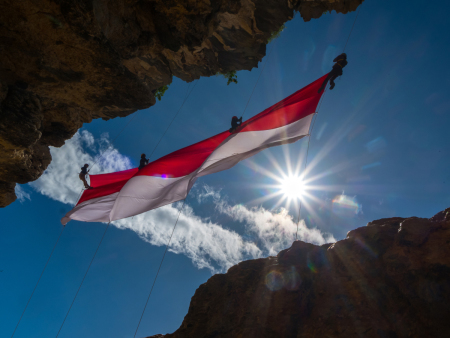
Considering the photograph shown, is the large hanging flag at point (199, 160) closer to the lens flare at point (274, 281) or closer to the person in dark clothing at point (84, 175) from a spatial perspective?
the person in dark clothing at point (84, 175)

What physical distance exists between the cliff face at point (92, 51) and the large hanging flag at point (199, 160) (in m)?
2.86

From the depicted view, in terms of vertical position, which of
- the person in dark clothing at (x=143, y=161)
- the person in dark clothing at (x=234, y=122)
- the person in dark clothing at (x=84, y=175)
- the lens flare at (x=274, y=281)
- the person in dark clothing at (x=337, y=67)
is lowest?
the lens flare at (x=274, y=281)

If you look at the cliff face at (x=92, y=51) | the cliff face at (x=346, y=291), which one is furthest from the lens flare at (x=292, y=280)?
the cliff face at (x=92, y=51)

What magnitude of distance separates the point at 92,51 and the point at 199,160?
457cm

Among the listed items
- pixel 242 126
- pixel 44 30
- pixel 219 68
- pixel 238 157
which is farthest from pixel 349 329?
pixel 44 30

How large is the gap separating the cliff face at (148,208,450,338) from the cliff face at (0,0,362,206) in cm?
926

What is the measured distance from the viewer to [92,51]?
6.13 metres

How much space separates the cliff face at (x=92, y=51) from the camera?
5.35m

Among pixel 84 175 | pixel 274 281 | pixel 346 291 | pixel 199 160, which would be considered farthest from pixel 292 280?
pixel 84 175

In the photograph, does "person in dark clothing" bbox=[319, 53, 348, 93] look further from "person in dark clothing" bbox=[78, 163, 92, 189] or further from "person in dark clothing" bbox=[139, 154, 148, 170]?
"person in dark clothing" bbox=[78, 163, 92, 189]

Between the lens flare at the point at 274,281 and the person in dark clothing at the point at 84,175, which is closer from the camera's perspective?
the lens flare at the point at 274,281

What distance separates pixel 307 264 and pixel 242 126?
7.21 m

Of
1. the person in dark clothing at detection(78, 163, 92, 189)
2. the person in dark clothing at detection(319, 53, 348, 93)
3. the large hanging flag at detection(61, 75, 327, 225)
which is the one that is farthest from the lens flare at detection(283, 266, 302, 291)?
the person in dark clothing at detection(78, 163, 92, 189)

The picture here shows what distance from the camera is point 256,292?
9312 millimetres
